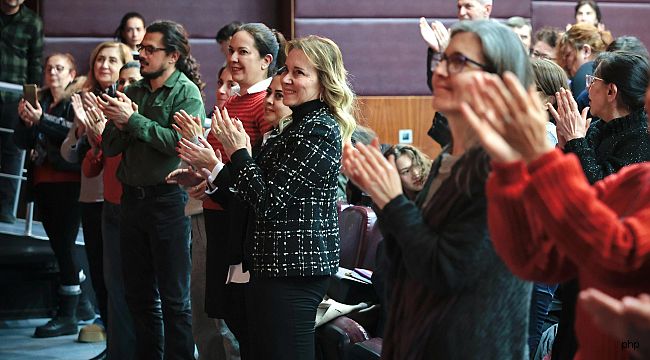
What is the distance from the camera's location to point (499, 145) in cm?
139

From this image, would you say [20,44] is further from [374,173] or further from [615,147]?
[374,173]

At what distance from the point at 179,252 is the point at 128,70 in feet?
3.86

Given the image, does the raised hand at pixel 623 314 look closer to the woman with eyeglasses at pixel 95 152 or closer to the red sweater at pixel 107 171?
the red sweater at pixel 107 171

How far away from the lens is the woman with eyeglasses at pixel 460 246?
1.71 metres

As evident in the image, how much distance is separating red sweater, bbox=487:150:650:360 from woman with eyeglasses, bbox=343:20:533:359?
Result: 0.63 feet

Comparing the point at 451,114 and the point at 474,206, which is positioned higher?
the point at 451,114

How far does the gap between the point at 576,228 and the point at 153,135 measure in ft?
7.40

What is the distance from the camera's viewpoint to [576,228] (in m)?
1.34

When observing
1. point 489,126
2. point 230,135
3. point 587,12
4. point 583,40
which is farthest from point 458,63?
point 587,12

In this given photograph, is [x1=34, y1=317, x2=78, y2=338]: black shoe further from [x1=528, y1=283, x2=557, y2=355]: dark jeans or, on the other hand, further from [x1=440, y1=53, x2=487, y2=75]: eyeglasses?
[x1=440, y1=53, x2=487, y2=75]: eyeglasses

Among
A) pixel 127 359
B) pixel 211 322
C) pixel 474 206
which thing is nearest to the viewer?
pixel 474 206

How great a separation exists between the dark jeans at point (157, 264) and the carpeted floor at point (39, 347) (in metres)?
0.87

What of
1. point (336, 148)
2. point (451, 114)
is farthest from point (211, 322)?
point (451, 114)

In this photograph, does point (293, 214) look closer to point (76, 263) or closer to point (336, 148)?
point (336, 148)
